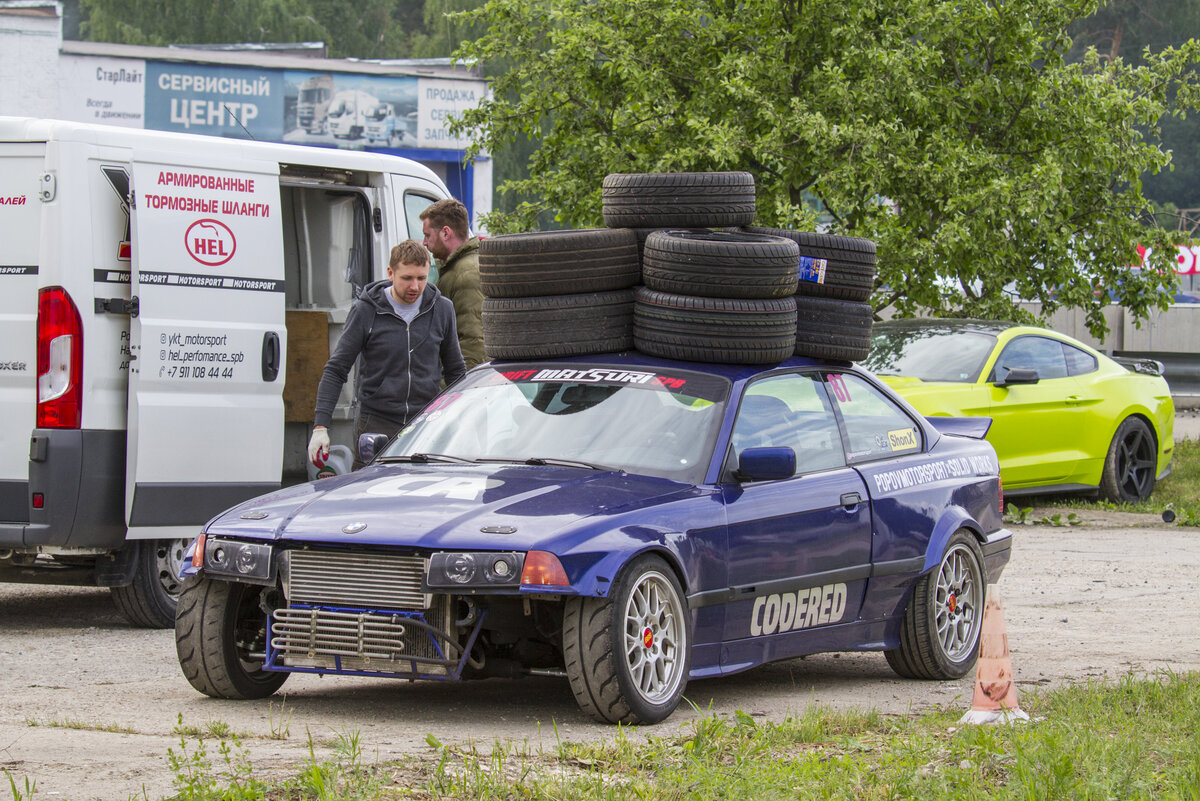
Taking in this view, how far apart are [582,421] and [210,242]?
8.89ft

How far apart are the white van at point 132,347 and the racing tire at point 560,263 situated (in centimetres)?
187

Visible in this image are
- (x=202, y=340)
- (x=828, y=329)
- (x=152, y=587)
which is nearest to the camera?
(x=828, y=329)

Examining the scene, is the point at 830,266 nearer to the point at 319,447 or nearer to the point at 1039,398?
the point at 319,447

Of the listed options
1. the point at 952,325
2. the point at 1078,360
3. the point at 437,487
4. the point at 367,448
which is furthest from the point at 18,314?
the point at 1078,360

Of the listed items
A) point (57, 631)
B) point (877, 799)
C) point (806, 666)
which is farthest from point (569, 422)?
point (57, 631)

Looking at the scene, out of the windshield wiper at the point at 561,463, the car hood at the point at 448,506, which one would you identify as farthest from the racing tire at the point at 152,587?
the windshield wiper at the point at 561,463

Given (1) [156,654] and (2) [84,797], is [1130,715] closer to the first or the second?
(2) [84,797]

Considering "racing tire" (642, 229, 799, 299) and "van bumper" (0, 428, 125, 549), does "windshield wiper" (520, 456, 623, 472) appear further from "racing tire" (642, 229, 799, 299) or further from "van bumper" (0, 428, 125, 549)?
"van bumper" (0, 428, 125, 549)

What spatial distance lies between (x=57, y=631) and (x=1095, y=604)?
5732 mm

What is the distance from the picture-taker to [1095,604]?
9758 millimetres

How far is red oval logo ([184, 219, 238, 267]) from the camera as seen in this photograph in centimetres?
849

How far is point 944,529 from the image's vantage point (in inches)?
300

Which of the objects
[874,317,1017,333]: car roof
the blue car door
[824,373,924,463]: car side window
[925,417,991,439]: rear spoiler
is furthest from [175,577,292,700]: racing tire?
[874,317,1017,333]: car roof

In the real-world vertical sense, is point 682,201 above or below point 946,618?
above
